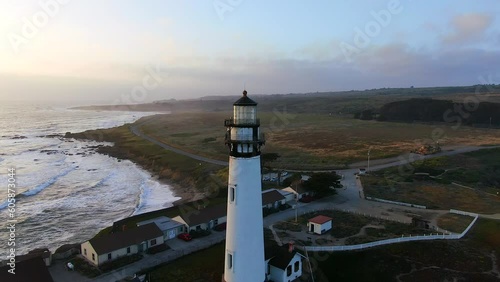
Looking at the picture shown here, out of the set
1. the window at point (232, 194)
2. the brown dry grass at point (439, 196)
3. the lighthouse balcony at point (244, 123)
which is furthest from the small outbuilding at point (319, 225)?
the lighthouse balcony at point (244, 123)

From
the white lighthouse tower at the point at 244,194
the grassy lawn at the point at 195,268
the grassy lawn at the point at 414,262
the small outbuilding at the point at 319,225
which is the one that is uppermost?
the white lighthouse tower at the point at 244,194

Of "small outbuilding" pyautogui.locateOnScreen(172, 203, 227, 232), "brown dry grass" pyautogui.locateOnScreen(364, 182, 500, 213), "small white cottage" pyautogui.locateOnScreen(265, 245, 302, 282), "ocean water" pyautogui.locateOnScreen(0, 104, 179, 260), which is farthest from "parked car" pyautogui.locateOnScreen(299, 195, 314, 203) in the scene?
"small white cottage" pyautogui.locateOnScreen(265, 245, 302, 282)

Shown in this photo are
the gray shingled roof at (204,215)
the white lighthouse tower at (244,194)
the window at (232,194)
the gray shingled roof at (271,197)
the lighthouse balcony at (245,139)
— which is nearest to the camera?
the lighthouse balcony at (245,139)

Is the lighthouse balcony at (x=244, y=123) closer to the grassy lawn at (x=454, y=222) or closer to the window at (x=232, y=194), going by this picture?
the window at (x=232, y=194)

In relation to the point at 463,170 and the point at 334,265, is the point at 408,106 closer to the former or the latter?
the point at 463,170

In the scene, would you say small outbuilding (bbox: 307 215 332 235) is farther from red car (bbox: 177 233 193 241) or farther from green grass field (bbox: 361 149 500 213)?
green grass field (bbox: 361 149 500 213)
